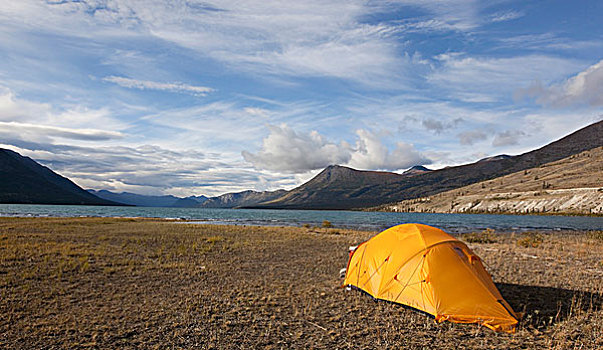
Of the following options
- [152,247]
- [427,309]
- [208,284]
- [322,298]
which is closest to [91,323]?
[208,284]

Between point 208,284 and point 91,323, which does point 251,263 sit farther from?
point 91,323

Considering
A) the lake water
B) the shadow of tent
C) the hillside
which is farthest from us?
the hillside

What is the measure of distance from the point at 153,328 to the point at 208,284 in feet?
17.0

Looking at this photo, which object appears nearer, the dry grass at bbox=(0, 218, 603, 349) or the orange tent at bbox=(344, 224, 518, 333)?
the dry grass at bbox=(0, 218, 603, 349)

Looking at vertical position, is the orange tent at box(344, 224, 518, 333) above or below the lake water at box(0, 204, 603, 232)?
above

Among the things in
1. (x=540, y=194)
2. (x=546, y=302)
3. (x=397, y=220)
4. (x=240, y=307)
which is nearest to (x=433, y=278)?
(x=546, y=302)

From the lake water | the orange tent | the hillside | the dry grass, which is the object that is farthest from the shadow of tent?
the hillside

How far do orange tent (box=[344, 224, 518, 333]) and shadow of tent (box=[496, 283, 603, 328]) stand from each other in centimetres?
114

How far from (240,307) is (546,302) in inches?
411

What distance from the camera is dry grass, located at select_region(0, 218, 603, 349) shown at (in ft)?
28.5

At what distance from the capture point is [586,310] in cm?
1130

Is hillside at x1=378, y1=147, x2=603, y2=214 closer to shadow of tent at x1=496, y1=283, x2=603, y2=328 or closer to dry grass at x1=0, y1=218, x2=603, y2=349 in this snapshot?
shadow of tent at x1=496, y1=283, x2=603, y2=328

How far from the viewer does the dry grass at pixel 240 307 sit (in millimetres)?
8672

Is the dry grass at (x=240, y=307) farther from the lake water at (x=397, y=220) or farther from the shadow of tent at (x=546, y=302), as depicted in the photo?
the lake water at (x=397, y=220)
